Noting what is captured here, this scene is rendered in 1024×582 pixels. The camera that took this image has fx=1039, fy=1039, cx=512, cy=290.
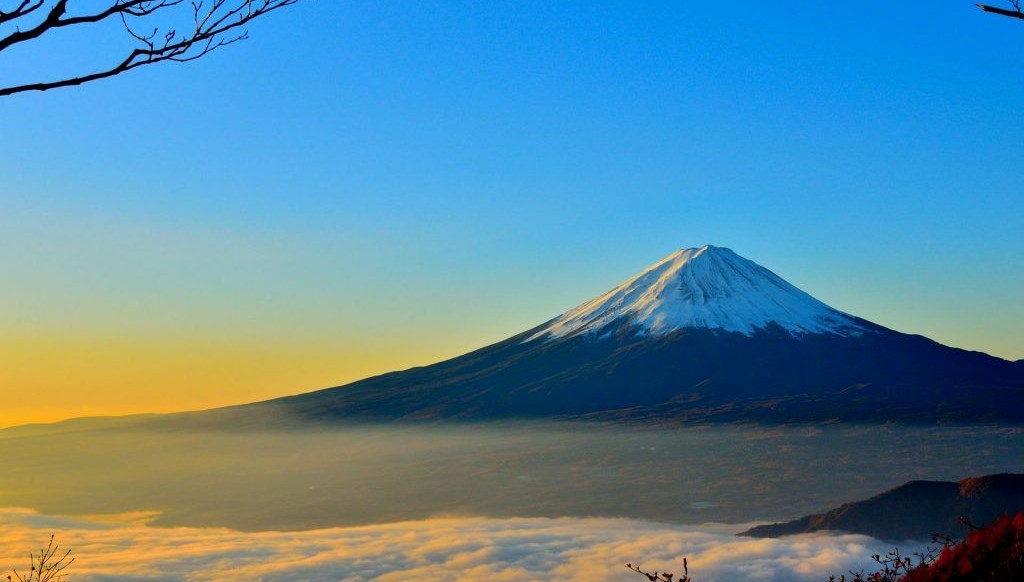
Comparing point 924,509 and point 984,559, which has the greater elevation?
point 984,559

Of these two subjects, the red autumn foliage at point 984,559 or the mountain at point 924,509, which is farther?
the mountain at point 924,509

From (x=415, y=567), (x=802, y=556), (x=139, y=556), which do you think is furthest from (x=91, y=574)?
(x=802, y=556)

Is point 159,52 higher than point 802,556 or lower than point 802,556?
higher

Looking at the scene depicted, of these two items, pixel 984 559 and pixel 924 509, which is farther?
pixel 924 509

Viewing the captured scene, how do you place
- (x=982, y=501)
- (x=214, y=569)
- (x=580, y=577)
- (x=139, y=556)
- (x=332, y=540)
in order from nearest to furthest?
(x=982, y=501) < (x=580, y=577) < (x=214, y=569) < (x=139, y=556) < (x=332, y=540)

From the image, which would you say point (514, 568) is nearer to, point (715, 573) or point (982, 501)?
point (715, 573)

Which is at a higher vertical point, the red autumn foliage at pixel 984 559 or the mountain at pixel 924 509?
the red autumn foliage at pixel 984 559

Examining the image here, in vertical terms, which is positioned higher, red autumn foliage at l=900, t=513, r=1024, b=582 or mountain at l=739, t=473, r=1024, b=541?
red autumn foliage at l=900, t=513, r=1024, b=582

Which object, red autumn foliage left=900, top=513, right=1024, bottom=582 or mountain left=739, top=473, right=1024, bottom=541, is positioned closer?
red autumn foliage left=900, top=513, right=1024, bottom=582
